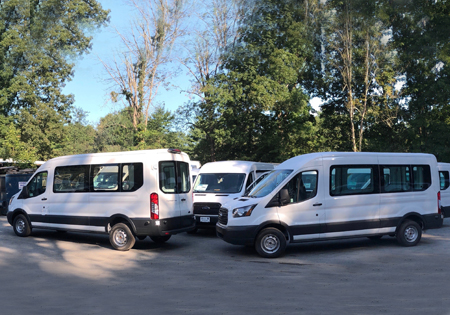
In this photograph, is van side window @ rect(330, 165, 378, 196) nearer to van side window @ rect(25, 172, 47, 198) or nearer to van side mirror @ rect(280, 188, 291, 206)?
van side mirror @ rect(280, 188, 291, 206)

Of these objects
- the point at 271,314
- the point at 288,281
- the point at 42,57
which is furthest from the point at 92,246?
the point at 42,57

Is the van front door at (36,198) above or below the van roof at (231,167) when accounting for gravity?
below

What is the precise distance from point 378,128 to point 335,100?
4.05 meters

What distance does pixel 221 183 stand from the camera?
14.7m

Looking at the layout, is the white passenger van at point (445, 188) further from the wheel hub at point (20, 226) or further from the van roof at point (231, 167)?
the wheel hub at point (20, 226)

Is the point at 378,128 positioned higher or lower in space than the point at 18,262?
higher

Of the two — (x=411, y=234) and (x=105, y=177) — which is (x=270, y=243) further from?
(x=105, y=177)

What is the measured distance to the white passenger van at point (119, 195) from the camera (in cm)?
1119

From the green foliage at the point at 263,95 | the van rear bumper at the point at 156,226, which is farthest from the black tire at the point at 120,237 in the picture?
the green foliage at the point at 263,95

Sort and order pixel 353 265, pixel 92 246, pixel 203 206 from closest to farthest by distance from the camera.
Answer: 1. pixel 353 265
2. pixel 92 246
3. pixel 203 206

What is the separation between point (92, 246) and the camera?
12.1 meters

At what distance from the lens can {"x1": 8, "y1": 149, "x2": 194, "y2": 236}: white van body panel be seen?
11.2m

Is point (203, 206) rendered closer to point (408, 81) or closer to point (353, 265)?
point (353, 265)

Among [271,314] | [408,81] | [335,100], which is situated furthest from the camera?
[335,100]
